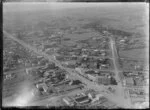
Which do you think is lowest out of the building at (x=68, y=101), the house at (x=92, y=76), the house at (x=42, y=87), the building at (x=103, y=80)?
the building at (x=68, y=101)

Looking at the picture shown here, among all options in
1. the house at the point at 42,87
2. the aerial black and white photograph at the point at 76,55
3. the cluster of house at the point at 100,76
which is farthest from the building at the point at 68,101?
the cluster of house at the point at 100,76

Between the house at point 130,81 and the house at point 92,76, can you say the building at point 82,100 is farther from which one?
the house at point 130,81

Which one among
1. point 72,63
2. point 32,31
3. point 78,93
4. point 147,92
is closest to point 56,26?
point 32,31

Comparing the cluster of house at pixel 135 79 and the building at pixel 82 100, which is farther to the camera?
the cluster of house at pixel 135 79

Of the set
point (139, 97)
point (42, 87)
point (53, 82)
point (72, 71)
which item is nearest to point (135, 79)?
point (139, 97)

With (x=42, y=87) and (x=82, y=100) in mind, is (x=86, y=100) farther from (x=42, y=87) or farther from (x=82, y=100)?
(x=42, y=87)

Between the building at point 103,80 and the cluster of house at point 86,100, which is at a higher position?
the building at point 103,80

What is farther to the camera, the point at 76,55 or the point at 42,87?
the point at 76,55
